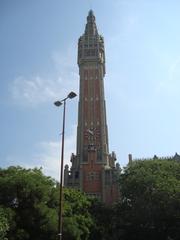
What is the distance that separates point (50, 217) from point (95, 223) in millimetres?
11488

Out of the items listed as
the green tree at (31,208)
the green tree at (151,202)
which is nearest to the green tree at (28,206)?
the green tree at (31,208)

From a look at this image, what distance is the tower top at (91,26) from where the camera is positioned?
3741 inches

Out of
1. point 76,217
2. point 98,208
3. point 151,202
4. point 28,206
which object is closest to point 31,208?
point 28,206

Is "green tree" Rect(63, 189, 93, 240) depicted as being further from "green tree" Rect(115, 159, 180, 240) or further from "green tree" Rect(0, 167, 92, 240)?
"green tree" Rect(115, 159, 180, 240)

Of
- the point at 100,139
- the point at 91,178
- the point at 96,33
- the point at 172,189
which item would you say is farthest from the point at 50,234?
the point at 96,33

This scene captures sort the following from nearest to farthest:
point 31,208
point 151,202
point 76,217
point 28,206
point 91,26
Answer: point 31,208
point 28,206
point 76,217
point 151,202
point 91,26

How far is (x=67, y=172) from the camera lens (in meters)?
76.1

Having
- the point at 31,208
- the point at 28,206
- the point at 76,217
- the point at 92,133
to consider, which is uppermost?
the point at 92,133

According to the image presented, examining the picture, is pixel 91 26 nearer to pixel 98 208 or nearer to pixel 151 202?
pixel 98 208

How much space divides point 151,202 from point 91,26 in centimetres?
6300

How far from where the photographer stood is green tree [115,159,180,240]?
43.7 meters

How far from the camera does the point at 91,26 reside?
319ft

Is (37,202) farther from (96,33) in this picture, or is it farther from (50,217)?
(96,33)

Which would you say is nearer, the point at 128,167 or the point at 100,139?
the point at 128,167
